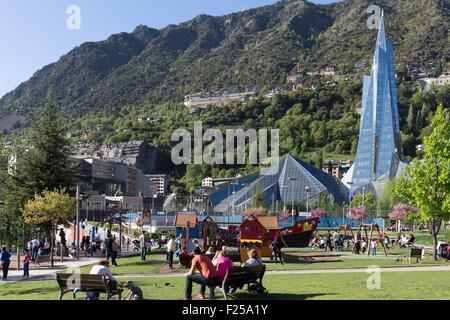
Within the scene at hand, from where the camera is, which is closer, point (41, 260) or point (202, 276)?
point (202, 276)

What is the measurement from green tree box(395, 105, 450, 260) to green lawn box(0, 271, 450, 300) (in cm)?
796

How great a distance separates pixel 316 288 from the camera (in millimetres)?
13109

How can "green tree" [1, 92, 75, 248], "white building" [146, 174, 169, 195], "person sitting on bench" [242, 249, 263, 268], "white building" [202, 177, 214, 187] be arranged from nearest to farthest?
"person sitting on bench" [242, 249, 263, 268] → "green tree" [1, 92, 75, 248] → "white building" [202, 177, 214, 187] → "white building" [146, 174, 169, 195]

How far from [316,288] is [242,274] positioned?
220 cm

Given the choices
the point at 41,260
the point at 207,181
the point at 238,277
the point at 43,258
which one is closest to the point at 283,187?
the point at 207,181

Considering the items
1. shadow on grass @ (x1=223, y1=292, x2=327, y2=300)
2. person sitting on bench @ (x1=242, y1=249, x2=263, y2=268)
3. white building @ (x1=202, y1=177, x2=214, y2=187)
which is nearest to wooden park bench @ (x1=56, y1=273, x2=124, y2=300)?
shadow on grass @ (x1=223, y1=292, x2=327, y2=300)

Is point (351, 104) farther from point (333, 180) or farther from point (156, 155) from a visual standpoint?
point (333, 180)

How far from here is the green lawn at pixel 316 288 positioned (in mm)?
11664

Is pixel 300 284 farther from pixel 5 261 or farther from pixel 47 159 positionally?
pixel 47 159

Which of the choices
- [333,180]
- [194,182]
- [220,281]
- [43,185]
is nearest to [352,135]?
[194,182]

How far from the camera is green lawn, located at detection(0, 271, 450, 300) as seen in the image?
1166cm

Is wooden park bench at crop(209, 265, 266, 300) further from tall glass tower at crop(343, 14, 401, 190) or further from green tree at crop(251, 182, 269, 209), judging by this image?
tall glass tower at crop(343, 14, 401, 190)

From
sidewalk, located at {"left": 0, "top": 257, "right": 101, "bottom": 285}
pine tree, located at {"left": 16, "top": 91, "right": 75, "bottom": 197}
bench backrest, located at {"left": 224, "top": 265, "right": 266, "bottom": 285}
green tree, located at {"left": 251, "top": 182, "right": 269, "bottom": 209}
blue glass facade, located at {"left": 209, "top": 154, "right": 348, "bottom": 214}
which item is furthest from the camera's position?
blue glass facade, located at {"left": 209, "top": 154, "right": 348, "bottom": 214}
